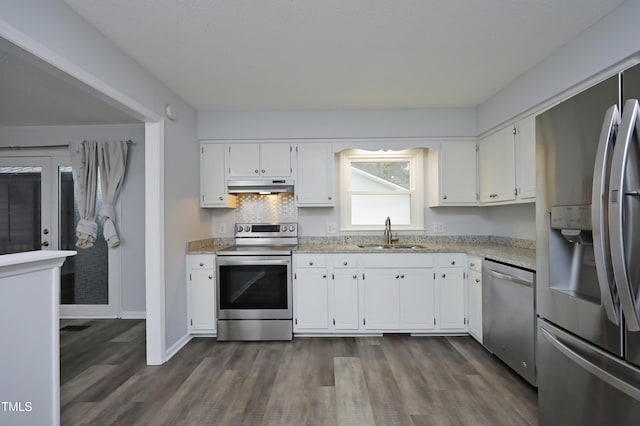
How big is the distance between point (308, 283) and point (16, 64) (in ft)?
9.67

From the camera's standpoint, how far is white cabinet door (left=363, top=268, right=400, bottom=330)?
3191mm

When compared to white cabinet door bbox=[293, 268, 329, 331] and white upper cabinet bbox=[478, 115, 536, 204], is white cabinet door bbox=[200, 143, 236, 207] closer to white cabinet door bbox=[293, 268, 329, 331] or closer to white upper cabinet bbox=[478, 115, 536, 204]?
white cabinet door bbox=[293, 268, 329, 331]

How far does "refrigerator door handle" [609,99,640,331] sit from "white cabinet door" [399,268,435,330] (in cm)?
204

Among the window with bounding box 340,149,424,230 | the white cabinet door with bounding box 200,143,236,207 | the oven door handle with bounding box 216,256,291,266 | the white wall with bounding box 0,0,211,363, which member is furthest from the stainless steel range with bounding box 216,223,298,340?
the window with bounding box 340,149,424,230

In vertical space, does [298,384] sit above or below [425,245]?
below

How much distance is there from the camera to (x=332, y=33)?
6.79ft

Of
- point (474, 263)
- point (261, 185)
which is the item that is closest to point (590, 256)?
point (474, 263)

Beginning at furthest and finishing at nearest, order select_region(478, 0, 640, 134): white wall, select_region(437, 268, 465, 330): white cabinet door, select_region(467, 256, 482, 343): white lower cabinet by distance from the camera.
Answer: select_region(437, 268, 465, 330): white cabinet door
select_region(467, 256, 482, 343): white lower cabinet
select_region(478, 0, 640, 134): white wall

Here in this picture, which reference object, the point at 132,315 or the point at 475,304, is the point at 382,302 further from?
the point at 132,315

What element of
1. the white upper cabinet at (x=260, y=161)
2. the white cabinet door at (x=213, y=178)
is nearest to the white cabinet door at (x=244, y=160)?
the white upper cabinet at (x=260, y=161)

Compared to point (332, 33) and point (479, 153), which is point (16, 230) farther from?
point (479, 153)

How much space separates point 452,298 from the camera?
125 inches

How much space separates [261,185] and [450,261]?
2129 millimetres

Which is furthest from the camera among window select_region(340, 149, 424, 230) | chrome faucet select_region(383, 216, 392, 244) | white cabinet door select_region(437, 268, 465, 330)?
window select_region(340, 149, 424, 230)
